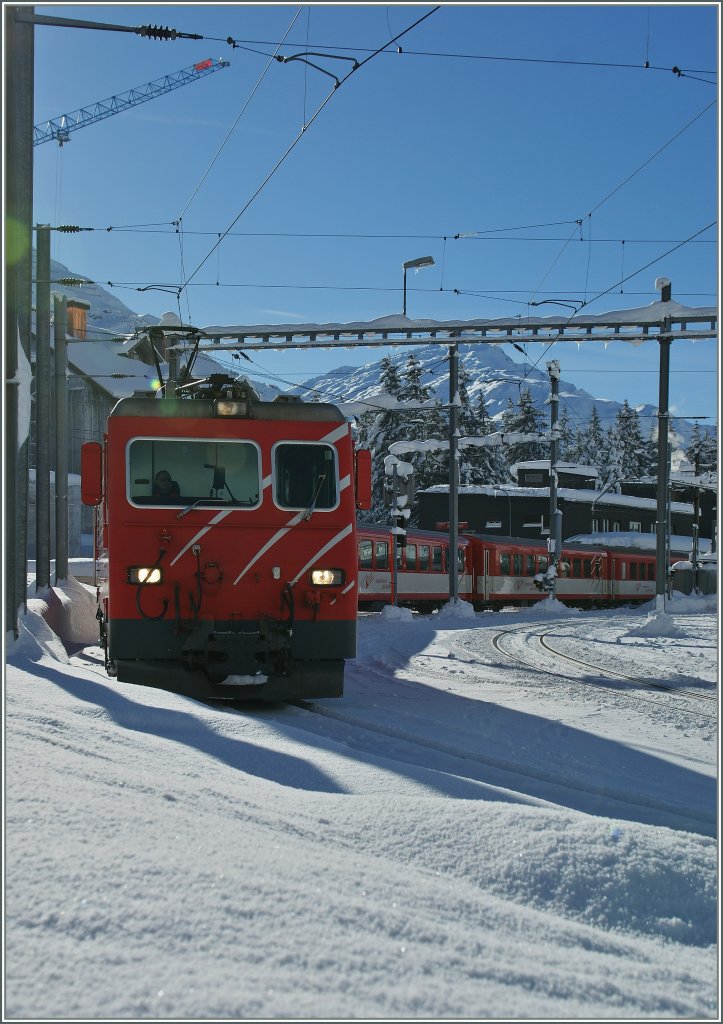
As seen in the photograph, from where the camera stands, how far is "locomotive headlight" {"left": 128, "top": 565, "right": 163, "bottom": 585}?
31.3 ft

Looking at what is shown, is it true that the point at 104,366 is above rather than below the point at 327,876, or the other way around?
above

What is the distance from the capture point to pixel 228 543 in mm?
9766

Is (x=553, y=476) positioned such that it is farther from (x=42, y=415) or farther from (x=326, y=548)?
(x=326, y=548)

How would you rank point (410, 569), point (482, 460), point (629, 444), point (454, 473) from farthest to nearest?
1. point (629, 444)
2. point (482, 460)
3. point (410, 569)
4. point (454, 473)

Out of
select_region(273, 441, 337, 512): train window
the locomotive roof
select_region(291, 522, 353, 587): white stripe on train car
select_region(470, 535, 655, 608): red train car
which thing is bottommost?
select_region(470, 535, 655, 608): red train car

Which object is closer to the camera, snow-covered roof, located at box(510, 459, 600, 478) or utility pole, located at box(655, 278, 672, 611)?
utility pole, located at box(655, 278, 672, 611)

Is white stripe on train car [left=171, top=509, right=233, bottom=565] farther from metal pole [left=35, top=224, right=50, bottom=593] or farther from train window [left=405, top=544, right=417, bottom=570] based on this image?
train window [left=405, top=544, right=417, bottom=570]

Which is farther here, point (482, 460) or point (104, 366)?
point (482, 460)

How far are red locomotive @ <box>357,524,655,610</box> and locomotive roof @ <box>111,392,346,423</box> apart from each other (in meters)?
16.8

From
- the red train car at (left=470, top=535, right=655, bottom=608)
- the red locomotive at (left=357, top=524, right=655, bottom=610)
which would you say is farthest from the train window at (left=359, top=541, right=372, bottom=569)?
the red train car at (left=470, top=535, right=655, bottom=608)

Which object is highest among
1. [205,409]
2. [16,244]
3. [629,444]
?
[629,444]

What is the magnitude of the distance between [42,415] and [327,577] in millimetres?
12081

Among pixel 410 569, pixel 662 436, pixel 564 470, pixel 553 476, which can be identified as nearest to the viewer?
pixel 662 436

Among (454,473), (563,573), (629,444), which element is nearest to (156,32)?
(454,473)
